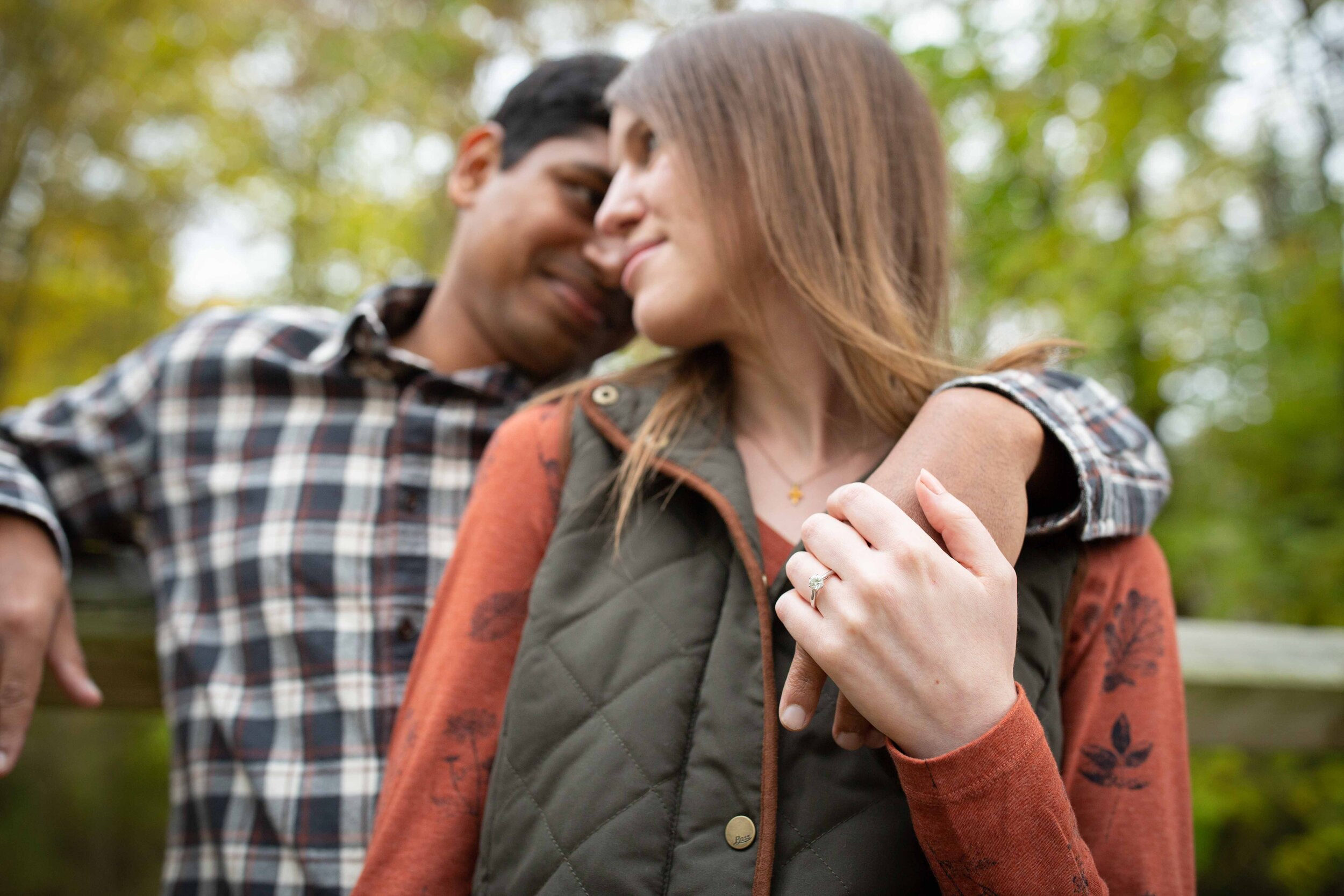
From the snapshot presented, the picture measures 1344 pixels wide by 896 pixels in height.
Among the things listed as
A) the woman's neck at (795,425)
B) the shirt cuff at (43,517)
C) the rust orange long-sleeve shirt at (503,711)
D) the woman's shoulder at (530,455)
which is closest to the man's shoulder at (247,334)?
the shirt cuff at (43,517)

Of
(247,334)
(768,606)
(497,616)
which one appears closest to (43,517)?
(247,334)

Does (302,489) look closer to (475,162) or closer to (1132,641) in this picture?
(475,162)

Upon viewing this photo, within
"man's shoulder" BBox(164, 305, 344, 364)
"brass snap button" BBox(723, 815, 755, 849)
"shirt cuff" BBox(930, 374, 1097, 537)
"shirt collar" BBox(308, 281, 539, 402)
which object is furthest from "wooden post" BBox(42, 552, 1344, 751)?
"brass snap button" BBox(723, 815, 755, 849)

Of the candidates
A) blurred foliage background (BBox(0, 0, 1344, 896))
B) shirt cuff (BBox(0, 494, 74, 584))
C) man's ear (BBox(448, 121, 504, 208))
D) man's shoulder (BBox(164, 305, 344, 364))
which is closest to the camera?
shirt cuff (BBox(0, 494, 74, 584))

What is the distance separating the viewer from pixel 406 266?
347 inches

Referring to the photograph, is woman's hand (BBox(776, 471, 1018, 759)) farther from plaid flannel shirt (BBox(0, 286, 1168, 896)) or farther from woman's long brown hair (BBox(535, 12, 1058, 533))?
plaid flannel shirt (BBox(0, 286, 1168, 896))

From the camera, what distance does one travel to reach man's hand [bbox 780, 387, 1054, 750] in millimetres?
946

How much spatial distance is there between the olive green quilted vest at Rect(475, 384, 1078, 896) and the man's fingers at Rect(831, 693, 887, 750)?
93mm

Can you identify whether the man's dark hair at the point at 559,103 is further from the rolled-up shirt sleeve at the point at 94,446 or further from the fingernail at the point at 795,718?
the fingernail at the point at 795,718

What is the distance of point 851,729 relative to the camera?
971mm

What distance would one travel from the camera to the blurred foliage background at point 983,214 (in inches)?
109

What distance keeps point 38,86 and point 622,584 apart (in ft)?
17.5

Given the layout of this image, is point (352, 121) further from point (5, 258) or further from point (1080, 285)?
point (1080, 285)

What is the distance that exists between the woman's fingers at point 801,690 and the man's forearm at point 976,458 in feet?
0.67
